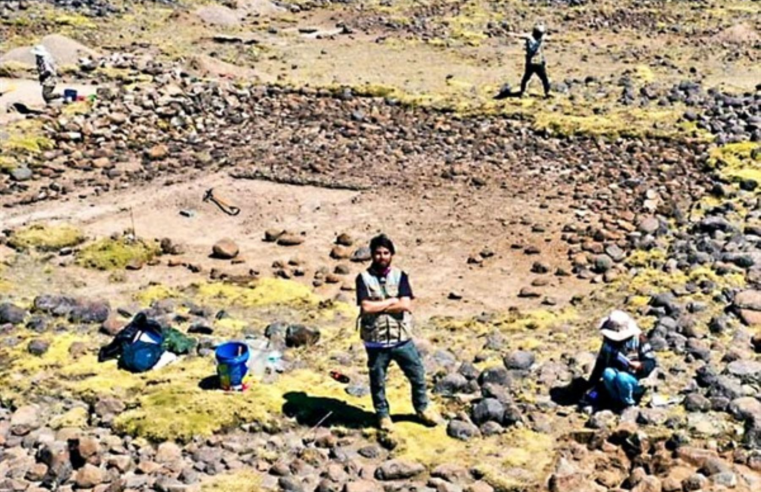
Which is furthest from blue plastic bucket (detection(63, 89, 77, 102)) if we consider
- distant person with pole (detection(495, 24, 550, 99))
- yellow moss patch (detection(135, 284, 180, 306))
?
yellow moss patch (detection(135, 284, 180, 306))

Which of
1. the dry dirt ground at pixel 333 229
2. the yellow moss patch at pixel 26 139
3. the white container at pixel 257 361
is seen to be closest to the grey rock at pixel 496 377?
the white container at pixel 257 361

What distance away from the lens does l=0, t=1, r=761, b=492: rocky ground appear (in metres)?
9.20

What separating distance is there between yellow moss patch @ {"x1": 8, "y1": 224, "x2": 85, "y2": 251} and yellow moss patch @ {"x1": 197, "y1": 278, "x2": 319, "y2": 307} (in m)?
3.03

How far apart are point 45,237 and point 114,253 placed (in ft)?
4.51

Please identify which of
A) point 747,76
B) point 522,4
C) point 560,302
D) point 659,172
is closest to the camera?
point 560,302

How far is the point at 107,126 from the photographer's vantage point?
21.4 meters

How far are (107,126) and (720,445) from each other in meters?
15.7

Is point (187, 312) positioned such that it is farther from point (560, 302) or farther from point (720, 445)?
point (720, 445)

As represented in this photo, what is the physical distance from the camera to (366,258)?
15359 mm

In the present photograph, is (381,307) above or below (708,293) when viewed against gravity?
above

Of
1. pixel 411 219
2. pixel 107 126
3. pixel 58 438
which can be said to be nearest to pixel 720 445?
pixel 58 438

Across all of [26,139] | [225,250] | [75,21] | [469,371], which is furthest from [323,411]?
[75,21]

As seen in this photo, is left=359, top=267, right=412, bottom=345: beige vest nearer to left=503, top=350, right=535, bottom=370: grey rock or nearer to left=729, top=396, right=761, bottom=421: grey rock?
left=503, top=350, right=535, bottom=370: grey rock

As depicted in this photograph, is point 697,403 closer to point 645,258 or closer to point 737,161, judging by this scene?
point 645,258
